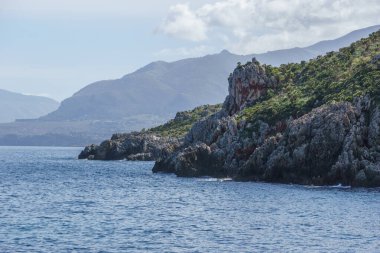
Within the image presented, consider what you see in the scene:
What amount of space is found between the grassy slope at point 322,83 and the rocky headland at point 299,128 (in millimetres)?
195

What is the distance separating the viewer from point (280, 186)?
12094cm

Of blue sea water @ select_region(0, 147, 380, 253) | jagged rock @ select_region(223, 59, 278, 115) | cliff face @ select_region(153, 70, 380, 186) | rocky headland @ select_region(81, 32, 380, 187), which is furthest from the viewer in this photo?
jagged rock @ select_region(223, 59, 278, 115)

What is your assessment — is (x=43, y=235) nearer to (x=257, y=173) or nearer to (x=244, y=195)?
(x=244, y=195)

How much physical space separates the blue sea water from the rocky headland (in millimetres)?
5449

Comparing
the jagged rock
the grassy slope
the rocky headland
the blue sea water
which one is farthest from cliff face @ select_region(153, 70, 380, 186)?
the jagged rock

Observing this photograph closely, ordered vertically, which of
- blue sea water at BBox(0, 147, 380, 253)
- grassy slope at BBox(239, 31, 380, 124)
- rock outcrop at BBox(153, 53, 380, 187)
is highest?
grassy slope at BBox(239, 31, 380, 124)

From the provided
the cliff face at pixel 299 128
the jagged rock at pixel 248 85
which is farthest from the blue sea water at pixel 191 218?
the jagged rock at pixel 248 85

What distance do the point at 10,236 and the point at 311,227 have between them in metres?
32.5

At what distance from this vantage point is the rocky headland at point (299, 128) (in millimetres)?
116500

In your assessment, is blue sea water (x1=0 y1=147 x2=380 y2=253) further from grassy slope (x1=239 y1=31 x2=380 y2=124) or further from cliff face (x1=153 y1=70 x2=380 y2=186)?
grassy slope (x1=239 y1=31 x2=380 y2=124)

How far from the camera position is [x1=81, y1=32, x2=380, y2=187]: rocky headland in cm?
11650

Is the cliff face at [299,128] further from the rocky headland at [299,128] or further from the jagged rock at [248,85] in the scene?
the rocky headland at [299,128]

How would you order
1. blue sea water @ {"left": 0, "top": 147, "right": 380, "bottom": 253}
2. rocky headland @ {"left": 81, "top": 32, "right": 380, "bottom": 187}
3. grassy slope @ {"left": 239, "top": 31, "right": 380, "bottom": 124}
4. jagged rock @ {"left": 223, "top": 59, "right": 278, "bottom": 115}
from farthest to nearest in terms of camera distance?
jagged rock @ {"left": 223, "top": 59, "right": 278, "bottom": 115}
grassy slope @ {"left": 239, "top": 31, "right": 380, "bottom": 124}
rocky headland @ {"left": 81, "top": 32, "right": 380, "bottom": 187}
blue sea water @ {"left": 0, "top": 147, "right": 380, "bottom": 253}

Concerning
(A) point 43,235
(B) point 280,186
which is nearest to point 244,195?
(B) point 280,186
